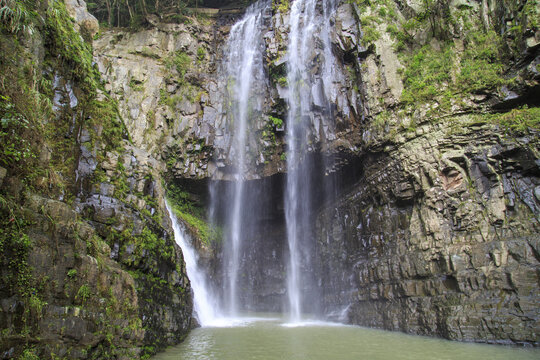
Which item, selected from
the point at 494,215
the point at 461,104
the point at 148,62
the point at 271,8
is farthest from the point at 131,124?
the point at 494,215

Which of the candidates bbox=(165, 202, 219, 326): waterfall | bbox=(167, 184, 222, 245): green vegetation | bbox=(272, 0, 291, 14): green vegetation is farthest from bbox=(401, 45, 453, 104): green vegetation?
bbox=(167, 184, 222, 245): green vegetation

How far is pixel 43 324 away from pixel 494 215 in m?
13.6

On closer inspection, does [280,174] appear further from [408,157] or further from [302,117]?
[408,157]

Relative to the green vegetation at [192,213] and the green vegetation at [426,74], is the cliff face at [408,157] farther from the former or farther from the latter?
the green vegetation at [192,213]

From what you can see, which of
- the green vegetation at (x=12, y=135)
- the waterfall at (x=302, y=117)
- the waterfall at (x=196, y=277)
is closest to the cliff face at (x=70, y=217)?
the green vegetation at (x=12, y=135)

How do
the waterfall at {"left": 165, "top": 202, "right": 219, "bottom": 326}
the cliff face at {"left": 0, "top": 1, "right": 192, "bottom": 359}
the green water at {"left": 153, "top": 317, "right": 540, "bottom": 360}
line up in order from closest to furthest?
the cliff face at {"left": 0, "top": 1, "right": 192, "bottom": 359} < the green water at {"left": 153, "top": 317, "right": 540, "bottom": 360} < the waterfall at {"left": 165, "top": 202, "right": 219, "bottom": 326}

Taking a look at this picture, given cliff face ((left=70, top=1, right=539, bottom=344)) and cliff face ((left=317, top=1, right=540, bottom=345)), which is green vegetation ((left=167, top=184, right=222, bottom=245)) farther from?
cliff face ((left=317, top=1, right=540, bottom=345))

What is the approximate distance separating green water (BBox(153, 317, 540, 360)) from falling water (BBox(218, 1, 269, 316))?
11.0m

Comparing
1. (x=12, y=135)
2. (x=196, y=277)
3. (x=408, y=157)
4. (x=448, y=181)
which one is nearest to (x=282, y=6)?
(x=408, y=157)

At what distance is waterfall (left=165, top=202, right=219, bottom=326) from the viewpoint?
18.7 meters

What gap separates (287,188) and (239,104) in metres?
6.89

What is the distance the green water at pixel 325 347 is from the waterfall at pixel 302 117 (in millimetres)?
6549

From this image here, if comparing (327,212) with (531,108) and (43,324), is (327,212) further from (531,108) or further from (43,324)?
(43,324)

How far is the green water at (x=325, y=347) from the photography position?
A: 920 centimetres
